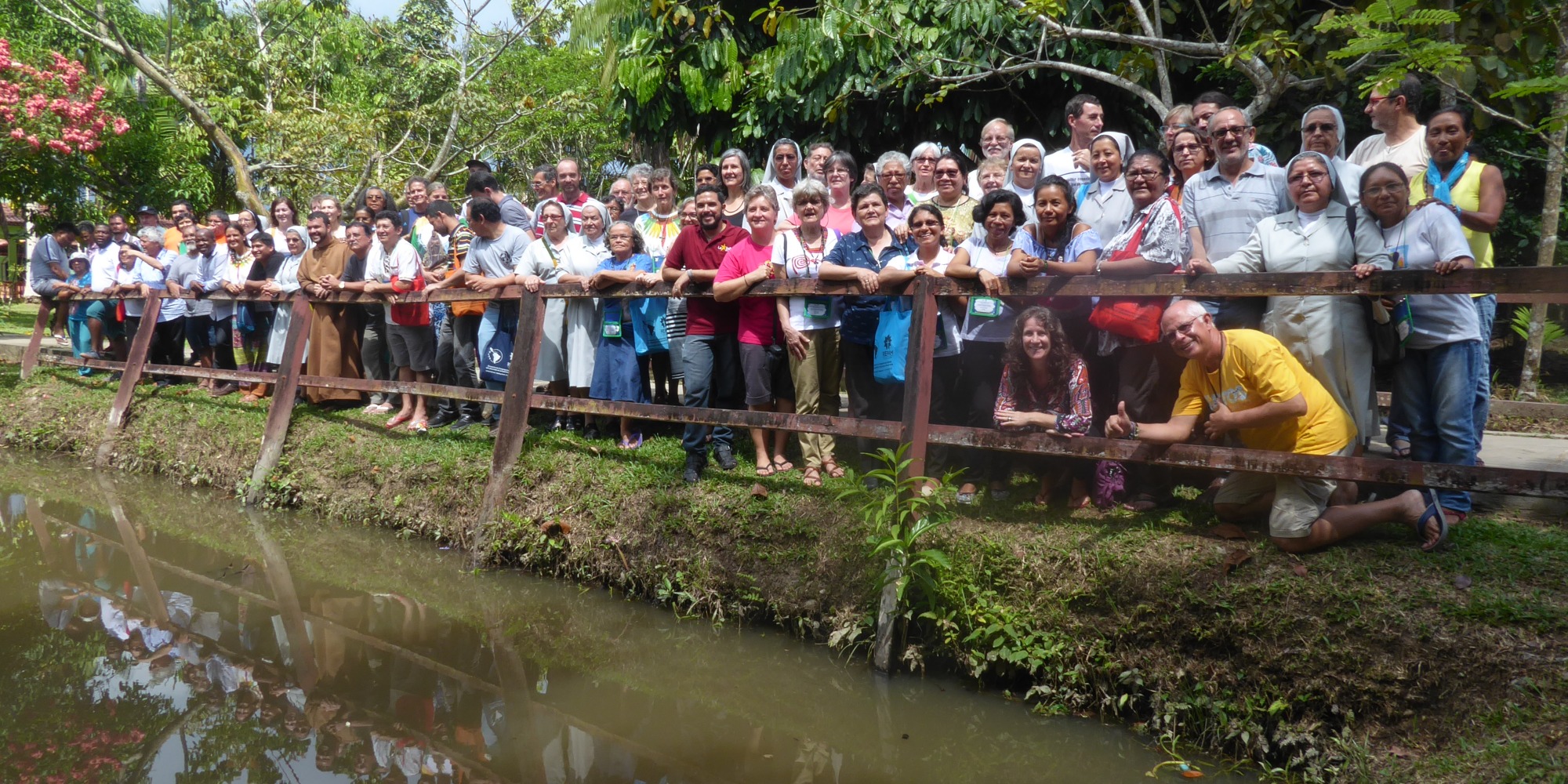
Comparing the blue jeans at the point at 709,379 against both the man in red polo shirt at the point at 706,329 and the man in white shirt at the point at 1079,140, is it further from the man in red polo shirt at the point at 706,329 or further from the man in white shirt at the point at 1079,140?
the man in white shirt at the point at 1079,140

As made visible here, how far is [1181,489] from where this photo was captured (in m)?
4.67

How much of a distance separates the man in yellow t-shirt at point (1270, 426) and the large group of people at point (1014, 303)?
0.01 meters

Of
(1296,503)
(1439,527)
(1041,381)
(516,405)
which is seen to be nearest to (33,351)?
(516,405)

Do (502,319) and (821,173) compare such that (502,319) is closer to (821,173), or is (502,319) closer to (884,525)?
(821,173)

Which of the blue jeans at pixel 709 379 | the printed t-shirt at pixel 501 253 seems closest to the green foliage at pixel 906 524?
the blue jeans at pixel 709 379

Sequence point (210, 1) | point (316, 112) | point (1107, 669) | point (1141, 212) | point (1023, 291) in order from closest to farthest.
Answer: point (1107, 669) → point (1023, 291) → point (1141, 212) → point (316, 112) → point (210, 1)

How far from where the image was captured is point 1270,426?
12.6 feet

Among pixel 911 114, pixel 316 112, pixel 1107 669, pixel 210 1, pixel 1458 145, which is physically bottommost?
pixel 1107 669

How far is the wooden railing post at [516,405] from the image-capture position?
5.85 m

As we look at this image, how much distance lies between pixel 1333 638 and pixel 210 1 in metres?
27.4

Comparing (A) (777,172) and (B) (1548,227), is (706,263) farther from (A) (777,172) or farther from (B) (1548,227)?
(B) (1548,227)

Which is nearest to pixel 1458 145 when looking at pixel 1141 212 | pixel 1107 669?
pixel 1141 212

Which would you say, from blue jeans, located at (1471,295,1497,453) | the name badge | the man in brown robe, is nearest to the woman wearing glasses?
blue jeans, located at (1471,295,1497,453)

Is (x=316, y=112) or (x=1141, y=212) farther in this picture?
(x=316, y=112)
